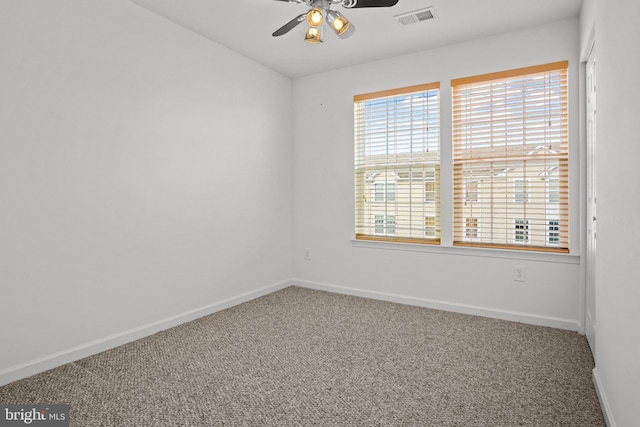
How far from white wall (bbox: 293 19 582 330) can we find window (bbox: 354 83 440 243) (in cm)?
10

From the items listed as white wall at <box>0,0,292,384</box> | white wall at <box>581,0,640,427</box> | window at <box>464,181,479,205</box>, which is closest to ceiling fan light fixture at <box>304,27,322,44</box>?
white wall at <box>0,0,292,384</box>

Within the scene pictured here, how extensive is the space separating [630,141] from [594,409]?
4.54ft

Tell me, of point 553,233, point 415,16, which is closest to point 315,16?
point 415,16

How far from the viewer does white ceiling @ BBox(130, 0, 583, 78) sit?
286 cm

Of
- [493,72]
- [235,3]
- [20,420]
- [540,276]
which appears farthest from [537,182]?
[20,420]

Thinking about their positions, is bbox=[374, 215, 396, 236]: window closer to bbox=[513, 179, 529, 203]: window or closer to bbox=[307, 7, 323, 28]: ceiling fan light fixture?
bbox=[513, 179, 529, 203]: window

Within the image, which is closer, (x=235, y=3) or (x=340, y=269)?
(x=235, y=3)

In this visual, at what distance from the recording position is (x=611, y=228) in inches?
67.4

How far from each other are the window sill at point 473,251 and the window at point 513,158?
2.7 inches

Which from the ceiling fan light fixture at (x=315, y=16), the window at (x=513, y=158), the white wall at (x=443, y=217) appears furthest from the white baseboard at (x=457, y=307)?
the ceiling fan light fixture at (x=315, y=16)

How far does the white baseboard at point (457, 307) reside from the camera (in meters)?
3.12

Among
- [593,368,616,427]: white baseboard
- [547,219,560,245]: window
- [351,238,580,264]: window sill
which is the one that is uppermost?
[547,219,560,245]: window

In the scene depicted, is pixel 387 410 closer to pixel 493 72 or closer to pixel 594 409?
pixel 594 409

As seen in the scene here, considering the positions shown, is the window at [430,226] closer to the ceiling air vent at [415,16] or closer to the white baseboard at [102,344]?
the ceiling air vent at [415,16]
